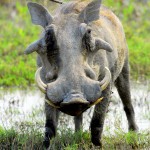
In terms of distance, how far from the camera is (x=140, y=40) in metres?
11.8

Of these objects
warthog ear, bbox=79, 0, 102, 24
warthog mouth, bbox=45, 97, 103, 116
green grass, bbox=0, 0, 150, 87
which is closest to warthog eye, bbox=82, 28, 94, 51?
warthog ear, bbox=79, 0, 102, 24

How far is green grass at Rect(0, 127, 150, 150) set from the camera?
18.5 ft

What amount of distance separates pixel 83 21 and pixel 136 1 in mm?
10146

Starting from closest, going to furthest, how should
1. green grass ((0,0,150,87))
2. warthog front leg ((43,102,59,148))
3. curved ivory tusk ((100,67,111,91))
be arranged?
curved ivory tusk ((100,67,111,91)) < warthog front leg ((43,102,59,148)) < green grass ((0,0,150,87))

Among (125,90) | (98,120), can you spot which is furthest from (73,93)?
(125,90)

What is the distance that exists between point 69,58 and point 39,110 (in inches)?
96.4

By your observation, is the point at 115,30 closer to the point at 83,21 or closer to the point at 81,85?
the point at 83,21

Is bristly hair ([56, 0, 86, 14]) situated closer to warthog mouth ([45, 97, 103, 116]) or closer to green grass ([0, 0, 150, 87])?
warthog mouth ([45, 97, 103, 116])

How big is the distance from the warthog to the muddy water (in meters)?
0.62

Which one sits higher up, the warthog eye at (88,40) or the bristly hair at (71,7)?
the bristly hair at (71,7)

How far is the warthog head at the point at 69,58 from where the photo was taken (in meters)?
4.89

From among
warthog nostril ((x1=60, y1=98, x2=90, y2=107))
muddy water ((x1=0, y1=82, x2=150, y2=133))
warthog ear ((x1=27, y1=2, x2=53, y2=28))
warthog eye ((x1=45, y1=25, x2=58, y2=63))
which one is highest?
warthog ear ((x1=27, y1=2, x2=53, y2=28))

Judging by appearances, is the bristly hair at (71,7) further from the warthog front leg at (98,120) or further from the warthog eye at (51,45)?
the warthog front leg at (98,120)

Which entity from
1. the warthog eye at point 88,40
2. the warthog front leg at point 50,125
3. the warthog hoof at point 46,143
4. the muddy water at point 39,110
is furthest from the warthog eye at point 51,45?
the muddy water at point 39,110
